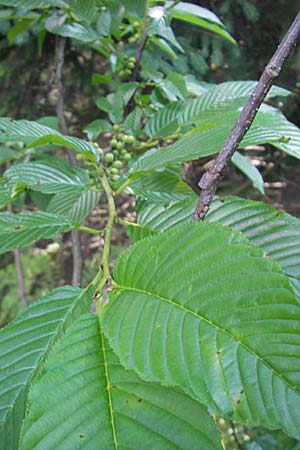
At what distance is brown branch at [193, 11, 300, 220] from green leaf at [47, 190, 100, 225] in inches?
13.3

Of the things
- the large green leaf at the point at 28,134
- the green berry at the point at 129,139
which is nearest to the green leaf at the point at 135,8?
the green berry at the point at 129,139

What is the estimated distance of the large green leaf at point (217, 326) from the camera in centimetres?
46

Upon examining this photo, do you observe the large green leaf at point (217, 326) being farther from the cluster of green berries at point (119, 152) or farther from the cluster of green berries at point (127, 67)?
the cluster of green berries at point (127, 67)

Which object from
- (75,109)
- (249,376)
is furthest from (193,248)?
(75,109)

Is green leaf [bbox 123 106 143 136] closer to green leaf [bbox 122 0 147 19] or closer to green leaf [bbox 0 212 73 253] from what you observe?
green leaf [bbox 122 0 147 19]

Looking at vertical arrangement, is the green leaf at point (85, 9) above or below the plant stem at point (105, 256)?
above

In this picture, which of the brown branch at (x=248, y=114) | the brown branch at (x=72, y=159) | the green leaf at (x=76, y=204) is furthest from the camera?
the brown branch at (x=72, y=159)

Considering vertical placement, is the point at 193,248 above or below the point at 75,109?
above

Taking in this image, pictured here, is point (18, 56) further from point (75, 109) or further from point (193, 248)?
point (193, 248)

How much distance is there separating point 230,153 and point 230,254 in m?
0.13

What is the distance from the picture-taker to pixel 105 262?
2.12 ft

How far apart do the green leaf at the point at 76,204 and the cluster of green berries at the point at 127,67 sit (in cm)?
40

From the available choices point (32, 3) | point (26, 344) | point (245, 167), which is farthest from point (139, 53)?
point (26, 344)

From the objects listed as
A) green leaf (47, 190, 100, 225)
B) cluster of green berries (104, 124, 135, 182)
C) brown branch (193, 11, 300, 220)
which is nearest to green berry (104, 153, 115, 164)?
cluster of green berries (104, 124, 135, 182)
